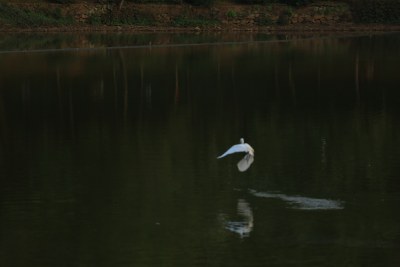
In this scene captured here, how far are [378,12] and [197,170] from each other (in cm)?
7073

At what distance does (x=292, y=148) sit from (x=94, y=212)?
9.16 meters

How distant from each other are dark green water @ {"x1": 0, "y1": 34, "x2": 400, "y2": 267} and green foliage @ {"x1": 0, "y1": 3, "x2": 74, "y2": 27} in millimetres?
32845

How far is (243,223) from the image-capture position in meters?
22.7

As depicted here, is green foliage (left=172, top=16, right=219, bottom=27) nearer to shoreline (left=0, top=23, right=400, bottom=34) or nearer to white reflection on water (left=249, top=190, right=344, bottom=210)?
shoreline (left=0, top=23, right=400, bottom=34)

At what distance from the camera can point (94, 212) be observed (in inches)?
941

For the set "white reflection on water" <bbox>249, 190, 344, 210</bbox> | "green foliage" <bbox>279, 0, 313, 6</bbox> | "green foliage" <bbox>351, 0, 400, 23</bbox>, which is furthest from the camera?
"green foliage" <bbox>351, 0, 400, 23</bbox>

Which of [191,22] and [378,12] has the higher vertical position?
[378,12]

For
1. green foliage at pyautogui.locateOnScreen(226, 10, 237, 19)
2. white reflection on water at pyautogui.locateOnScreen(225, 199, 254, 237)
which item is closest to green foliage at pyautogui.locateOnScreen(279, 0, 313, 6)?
green foliage at pyautogui.locateOnScreen(226, 10, 237, 19)

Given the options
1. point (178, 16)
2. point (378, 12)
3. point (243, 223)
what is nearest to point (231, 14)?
point (178, 16)

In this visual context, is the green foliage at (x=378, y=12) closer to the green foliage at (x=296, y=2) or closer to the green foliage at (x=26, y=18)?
the green foliage at (x=296, y=2)

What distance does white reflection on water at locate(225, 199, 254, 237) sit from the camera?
22109 millimetres

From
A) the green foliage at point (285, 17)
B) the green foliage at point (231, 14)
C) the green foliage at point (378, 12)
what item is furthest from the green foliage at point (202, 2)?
the green foliage at point (378, 12)

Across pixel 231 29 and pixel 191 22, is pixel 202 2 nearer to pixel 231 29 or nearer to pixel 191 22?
pixel 191 22

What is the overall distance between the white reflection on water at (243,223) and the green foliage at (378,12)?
74275 millimetres
